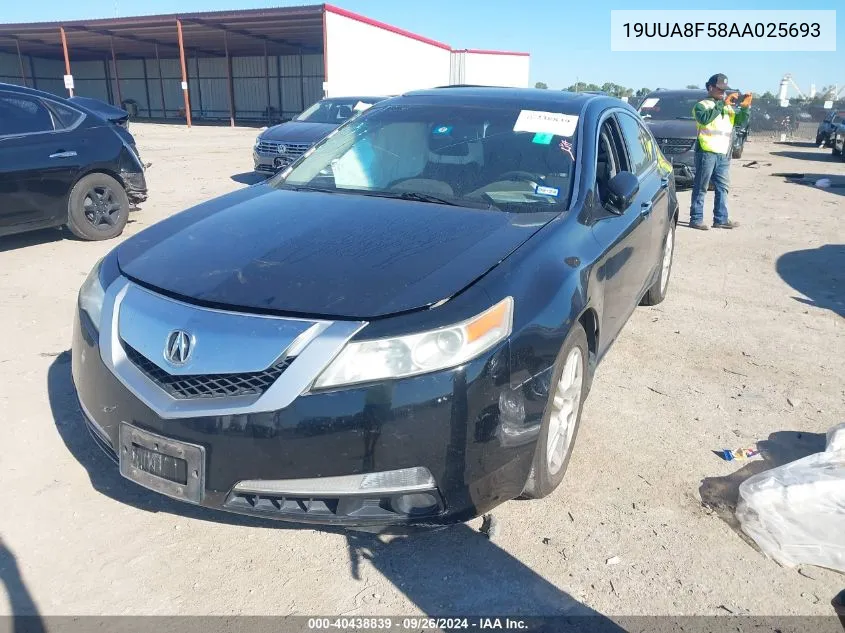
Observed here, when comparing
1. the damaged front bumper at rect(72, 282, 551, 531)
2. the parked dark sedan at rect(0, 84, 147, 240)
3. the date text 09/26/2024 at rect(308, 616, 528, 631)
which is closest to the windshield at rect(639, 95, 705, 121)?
the parked dark sedan at rect(0, 84, 147, 240)

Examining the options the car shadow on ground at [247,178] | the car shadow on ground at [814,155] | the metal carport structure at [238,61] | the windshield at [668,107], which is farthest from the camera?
the metal carport structure at [238,61]

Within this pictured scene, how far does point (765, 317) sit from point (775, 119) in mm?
26574

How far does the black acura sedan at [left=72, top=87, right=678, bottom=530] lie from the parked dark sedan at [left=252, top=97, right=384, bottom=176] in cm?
762

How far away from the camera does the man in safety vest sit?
8.34m

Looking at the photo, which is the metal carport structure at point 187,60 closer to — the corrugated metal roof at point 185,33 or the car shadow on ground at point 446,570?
the corrugated metal roof at point 185,33

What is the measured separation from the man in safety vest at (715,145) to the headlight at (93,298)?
768cm

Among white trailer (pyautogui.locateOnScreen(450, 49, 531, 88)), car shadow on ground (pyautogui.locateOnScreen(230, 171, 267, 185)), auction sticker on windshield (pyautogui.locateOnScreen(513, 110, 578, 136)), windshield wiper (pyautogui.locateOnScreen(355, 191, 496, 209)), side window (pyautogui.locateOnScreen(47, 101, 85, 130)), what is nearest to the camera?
windshield wiper (pyautogui.locateOnScreen(355, 191, 496, 209))

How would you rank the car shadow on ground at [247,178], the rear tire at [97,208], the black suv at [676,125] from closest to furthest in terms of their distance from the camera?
the rear tire at [97,208], the black suv at [676,125], the car shadow on ground at [247,178]

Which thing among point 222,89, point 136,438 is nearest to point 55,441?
point 136,438

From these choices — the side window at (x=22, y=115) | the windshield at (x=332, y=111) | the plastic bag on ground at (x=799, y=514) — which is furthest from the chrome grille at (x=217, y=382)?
the windshield at (x=332, y=111)

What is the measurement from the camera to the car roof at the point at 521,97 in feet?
12.2

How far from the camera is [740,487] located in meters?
2.79

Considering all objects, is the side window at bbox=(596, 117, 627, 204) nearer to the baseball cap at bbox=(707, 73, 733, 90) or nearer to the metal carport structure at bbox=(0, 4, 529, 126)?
the baseball cap at bbox=(707, 73, 733, 90)

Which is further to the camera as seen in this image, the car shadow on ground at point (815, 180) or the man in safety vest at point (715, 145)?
the car shadow on ground at point (815, 180)
